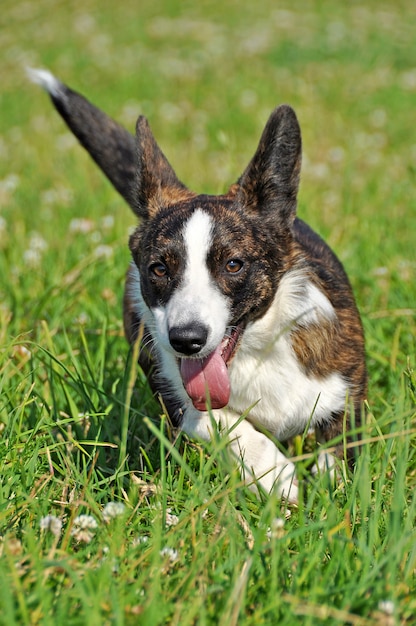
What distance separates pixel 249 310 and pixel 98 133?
1372 mm

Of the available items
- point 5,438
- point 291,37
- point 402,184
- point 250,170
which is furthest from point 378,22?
point 5,438

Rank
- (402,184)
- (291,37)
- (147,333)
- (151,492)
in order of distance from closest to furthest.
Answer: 1. (151,492)
2. (147,333)
3. (402,184)
4. (291,37)

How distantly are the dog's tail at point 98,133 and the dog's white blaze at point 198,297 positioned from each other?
1055mm

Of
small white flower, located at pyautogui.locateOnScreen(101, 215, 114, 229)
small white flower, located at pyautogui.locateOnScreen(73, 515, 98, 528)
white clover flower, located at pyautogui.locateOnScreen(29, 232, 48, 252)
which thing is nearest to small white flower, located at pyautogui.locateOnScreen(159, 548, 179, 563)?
small white flower, located at pyautogui.locateOnScreen(73, 515, 98, 528)

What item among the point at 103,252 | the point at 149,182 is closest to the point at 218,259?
the point at 149,182

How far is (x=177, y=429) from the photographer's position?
3121mm

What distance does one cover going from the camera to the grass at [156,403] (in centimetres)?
196

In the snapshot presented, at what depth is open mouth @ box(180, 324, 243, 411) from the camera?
2.88 m

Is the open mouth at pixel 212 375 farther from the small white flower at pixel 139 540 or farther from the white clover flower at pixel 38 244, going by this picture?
the white clover flower at pixel 38 244

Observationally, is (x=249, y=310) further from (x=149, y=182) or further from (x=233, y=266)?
(x=149, y=182)

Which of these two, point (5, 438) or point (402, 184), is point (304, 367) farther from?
point (402, 184)

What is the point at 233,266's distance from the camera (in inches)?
114

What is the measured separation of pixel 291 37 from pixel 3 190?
262 inches

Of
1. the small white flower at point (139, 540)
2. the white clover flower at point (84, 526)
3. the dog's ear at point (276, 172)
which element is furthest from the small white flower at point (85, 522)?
the dog's ear at point (276, 172)
